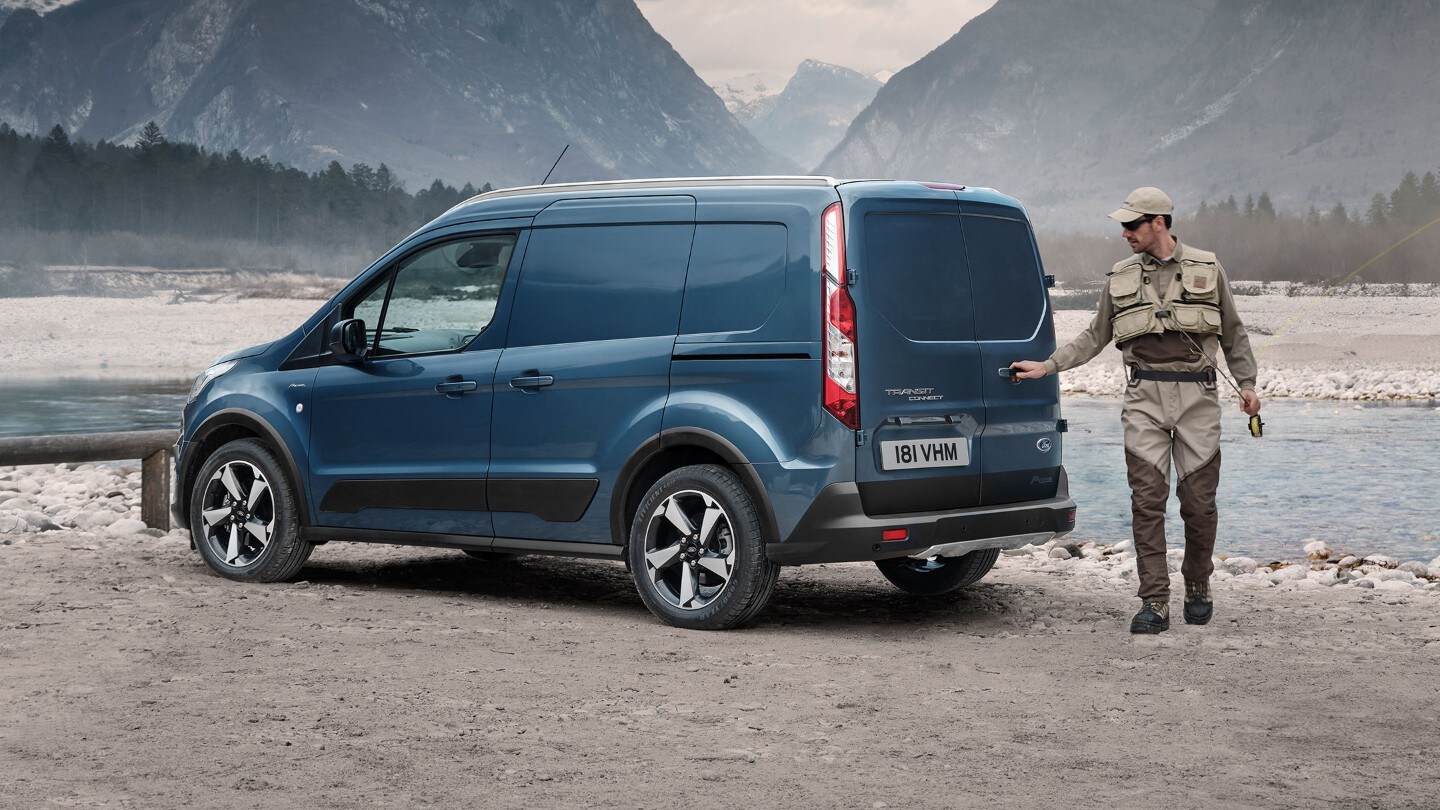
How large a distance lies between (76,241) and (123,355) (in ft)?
306

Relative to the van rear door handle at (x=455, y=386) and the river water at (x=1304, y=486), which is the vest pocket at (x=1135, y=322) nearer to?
the van rear door handle at (x=455, y=386)

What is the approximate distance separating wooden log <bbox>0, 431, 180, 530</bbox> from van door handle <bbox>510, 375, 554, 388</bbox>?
3.96 meters

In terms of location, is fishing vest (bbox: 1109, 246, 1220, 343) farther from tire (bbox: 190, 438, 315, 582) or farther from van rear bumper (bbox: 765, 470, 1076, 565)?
tire (bbox: 190, 438, 315, 582)

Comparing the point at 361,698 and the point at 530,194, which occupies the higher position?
the point at 530,194

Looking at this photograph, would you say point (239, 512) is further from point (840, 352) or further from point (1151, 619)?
point (1151, 619)

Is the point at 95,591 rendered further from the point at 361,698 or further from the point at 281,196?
the point at 281,196

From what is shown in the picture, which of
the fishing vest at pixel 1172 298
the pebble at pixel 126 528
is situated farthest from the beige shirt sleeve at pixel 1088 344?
the pebble at pixel 126 528

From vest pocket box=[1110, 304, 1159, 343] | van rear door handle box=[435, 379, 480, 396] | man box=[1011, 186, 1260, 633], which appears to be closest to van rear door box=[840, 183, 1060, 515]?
man box=[1011, 186, 1260, 633]

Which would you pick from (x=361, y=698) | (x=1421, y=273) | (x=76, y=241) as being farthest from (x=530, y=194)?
(x=76, y=241)

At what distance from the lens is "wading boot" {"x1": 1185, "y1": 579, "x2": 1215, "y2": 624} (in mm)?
7555

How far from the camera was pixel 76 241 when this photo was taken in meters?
147

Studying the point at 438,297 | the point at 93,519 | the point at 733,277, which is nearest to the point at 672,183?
the point at 733,277

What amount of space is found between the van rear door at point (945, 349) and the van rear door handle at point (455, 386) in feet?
7.06

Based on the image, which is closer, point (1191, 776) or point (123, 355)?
point (1191, 776)
